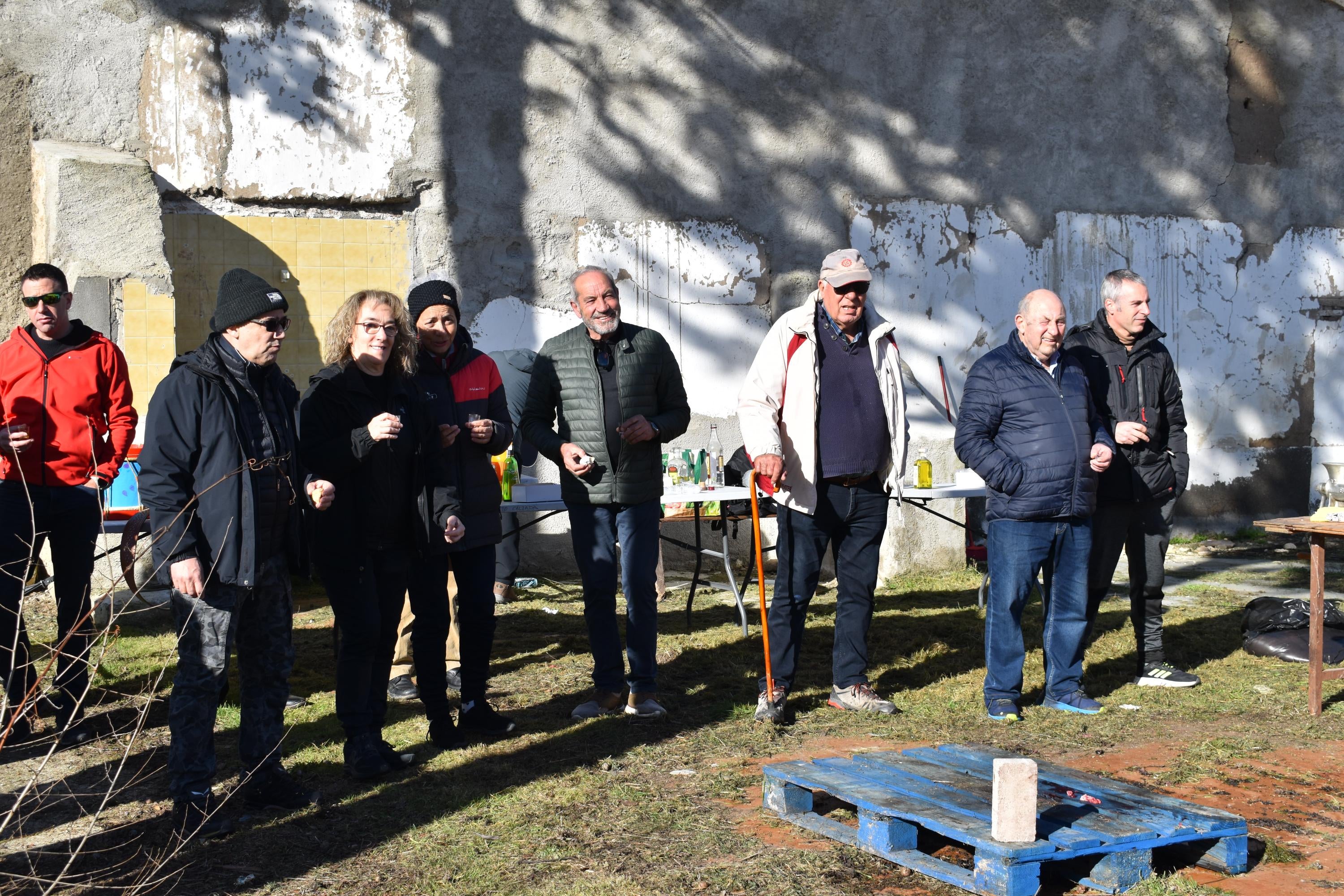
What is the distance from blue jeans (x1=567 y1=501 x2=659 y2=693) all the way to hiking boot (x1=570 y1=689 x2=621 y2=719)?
35 mm

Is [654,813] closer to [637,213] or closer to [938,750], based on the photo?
[938,750]

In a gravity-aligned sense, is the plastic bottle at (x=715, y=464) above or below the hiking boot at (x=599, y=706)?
above

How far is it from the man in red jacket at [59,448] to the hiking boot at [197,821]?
1464mm

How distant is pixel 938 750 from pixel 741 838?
93 cm

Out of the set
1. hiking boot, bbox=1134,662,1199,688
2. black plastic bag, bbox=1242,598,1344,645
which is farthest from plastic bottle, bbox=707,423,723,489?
black plastic bag, bbox=1242,598,1344,645

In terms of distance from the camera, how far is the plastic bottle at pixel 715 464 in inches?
308

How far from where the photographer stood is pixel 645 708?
5.64m

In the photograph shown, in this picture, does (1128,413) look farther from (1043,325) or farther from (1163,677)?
(1163,677)

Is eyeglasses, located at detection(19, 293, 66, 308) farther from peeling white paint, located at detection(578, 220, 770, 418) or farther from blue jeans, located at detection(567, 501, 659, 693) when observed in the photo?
peeling white paint, located at detection(578, 220, 770, 418)

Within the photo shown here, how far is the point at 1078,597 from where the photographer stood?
225 inches

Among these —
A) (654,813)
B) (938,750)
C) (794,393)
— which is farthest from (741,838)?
(794,393)

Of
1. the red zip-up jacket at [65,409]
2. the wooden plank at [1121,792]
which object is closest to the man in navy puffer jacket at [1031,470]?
the wooden plank at [1121,792]

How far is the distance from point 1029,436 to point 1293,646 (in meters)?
Answer: 2.39

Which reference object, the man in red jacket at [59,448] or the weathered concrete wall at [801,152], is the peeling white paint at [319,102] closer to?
the weathered concrete wall at [801,152]
